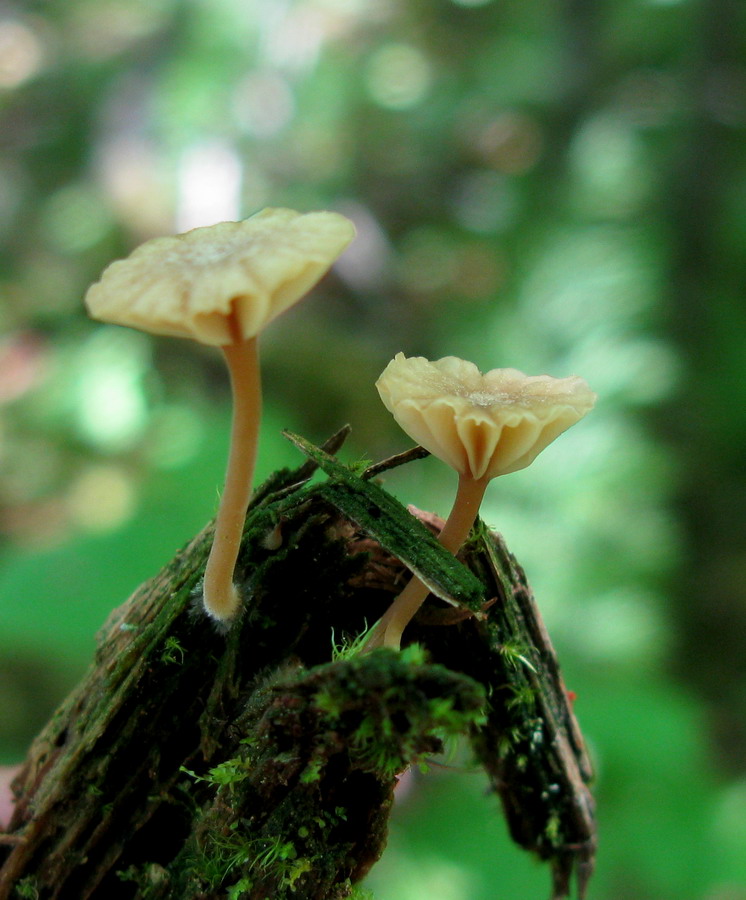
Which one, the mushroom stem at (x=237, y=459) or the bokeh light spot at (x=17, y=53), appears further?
the bokeh light spot at (x=17, y=53)

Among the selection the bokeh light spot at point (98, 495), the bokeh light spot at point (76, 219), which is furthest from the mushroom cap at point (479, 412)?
the bokeh light spot at point (76, 219)

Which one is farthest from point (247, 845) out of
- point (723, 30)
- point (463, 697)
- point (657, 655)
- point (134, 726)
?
point (723, 30)

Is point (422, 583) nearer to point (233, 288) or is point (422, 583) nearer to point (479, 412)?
point (479, 412)

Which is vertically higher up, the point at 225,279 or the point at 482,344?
the point at 482,344

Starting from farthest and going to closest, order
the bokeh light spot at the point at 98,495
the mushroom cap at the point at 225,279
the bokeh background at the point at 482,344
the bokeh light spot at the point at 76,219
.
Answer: the bokeh light spot at the point at 76,219 → the bokeh light spot at the point at 98,495 → the bokeh background at the point at 482,344 → the mushroom cap at the point at 225,279

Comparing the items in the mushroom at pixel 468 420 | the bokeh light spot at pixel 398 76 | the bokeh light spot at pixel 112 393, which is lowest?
the mushroom at pixel 468 420

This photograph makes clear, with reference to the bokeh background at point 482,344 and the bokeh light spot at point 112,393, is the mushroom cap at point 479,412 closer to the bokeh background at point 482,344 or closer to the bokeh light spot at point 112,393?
the bokeh background at point 482,344

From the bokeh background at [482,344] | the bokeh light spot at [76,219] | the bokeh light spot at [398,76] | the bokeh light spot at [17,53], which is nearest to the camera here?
the bokeh background at [482,344]

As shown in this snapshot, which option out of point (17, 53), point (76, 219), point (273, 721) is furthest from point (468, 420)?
point (17, 53)
